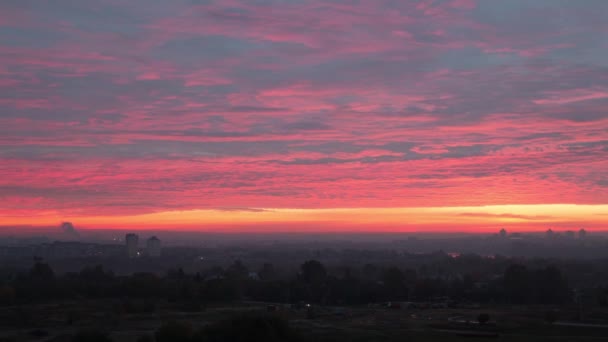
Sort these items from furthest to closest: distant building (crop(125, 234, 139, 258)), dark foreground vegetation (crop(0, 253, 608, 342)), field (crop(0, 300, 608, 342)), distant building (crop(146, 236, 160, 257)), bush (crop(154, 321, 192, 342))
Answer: distant building (crop(146, 236, 160, 257)) → distant building (crop(125, 234, 139, 258)) → field (crop(0, 300, 608, 342)) → dark foreground vegetation (crop(0, 253, 608, 342)) → bush (crop(154, 321, 192, 342))

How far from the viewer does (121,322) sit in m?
43.1

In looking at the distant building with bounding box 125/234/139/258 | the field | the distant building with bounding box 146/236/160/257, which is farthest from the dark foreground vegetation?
the distant building with bounding box 146/236/160/257

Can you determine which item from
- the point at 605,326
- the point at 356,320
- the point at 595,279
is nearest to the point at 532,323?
the point at 605,326

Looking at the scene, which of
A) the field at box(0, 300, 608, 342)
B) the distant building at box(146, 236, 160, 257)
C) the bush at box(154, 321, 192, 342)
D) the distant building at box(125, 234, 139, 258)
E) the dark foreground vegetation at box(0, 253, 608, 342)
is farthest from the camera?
the distant building at box(146, 236, 160, 257)

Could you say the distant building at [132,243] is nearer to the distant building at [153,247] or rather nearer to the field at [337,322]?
the distant building at [153,247]

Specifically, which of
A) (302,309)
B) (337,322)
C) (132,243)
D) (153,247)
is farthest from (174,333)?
(153,247)

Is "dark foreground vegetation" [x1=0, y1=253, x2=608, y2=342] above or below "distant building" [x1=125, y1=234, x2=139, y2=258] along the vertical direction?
below

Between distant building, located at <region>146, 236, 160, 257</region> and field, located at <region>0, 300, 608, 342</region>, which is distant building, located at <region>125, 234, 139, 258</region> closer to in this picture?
distant building, located at <region>146, 236, 160, 257</region>

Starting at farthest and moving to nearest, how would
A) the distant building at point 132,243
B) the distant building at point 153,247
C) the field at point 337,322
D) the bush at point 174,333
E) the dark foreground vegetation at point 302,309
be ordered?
the distant building at point 153,247 → the distant building at point 132,243 → the field at point 337,322 → the dark foreground vegetation at point 302,309 → the bush at point 174,333

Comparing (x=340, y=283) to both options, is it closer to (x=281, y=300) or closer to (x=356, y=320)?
(x=281, y=300)

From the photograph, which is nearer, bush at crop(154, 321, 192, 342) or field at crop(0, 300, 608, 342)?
bush at crop(154, 321, 192, 342)

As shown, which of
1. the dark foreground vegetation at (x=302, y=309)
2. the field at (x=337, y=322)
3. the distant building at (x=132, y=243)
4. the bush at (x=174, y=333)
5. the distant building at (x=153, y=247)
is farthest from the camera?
the distant building at (x=153, y=247)

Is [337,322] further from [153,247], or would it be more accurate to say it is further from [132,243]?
[153,247]

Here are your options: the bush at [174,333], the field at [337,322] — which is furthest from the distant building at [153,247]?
the bush at [174,333]
